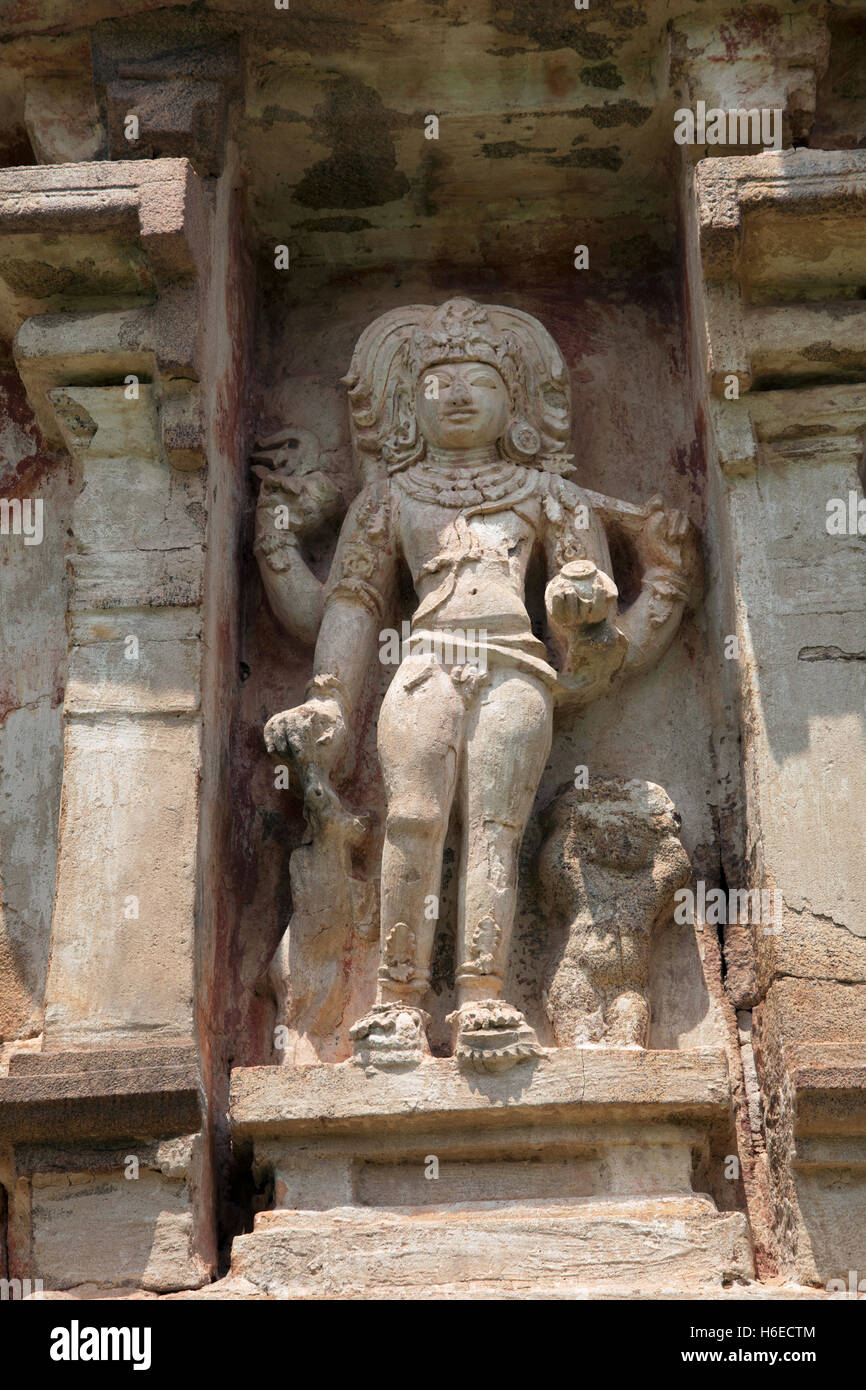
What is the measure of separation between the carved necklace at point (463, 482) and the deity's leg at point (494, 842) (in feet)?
2.19

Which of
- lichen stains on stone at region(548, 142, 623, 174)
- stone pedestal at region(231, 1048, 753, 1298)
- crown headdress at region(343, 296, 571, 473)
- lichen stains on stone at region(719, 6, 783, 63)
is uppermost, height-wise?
lichen stains on stone at region(719, 6, 783, 63)

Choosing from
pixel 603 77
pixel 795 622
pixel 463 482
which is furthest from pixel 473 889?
pixel 603 77

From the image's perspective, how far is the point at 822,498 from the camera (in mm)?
6508

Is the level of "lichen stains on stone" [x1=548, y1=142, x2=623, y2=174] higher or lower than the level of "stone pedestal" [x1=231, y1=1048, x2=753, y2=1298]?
higher

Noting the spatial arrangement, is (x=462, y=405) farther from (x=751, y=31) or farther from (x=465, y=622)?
(x=751, y=31)

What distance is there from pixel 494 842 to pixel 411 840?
24 cm

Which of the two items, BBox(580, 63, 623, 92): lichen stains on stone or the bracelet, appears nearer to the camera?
the bracelet

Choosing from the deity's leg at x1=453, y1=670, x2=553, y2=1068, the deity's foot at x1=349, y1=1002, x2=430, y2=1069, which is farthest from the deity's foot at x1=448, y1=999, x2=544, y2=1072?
the deity's foot at x1=349, y1=1002, x2=430, y2=1069

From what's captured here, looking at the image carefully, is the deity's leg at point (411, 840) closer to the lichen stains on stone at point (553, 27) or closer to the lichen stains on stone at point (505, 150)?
the lichen stains on stone at point (505, 150)

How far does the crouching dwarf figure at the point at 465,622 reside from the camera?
20.0ft

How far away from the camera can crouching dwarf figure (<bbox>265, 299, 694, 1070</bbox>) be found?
6.11 metres

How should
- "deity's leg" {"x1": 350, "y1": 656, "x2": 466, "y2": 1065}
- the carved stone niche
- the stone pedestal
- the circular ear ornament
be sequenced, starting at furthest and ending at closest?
the circular ear ornament → "deity's leg" {"x1": 350, "y1": 656, "x2": 466, "y2": 1065} → the carved stone niche → the stone pedestal

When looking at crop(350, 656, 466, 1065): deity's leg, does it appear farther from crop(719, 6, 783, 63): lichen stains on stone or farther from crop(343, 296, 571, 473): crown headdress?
crop(719, 6, 783, 63): lichen stains on stone

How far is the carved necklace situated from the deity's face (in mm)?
87
